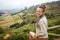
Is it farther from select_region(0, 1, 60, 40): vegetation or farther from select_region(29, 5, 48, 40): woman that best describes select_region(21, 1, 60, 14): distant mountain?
select_region(29, 5, 48, 40): woman

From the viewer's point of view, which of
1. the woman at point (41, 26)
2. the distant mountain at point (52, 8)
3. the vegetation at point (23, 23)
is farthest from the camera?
the distant mountain at point (52, 8)

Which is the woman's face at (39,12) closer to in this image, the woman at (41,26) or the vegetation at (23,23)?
the woman at (41,26)

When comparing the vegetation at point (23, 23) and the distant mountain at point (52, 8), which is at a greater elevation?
the distant mountain at point (52, 8)

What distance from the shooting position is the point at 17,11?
3.21 m

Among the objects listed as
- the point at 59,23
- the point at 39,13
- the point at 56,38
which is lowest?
the point at 56,38

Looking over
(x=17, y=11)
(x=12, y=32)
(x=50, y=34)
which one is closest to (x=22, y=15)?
(x=17, y=11)

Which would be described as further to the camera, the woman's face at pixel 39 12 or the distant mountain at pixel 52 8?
the distant mountain at pixel 52 8

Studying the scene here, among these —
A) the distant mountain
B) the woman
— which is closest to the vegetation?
the distant mountain

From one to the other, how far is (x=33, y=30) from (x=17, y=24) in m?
0.26

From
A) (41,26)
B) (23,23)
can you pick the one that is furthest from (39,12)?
(23,23)

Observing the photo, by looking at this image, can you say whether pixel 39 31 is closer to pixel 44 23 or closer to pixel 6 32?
pixel 44 23

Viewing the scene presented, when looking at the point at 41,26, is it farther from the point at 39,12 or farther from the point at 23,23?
the point at 23,23

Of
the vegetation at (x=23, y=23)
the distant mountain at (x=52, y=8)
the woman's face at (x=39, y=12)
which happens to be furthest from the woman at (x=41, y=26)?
the distant mountain at (x=52, y=8)

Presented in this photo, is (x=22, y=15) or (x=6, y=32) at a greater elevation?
(x=22, y=15)
